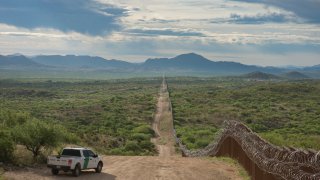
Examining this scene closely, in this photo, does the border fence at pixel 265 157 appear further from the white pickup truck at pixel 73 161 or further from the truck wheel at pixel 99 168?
the white pickup truck at pixel 73 161

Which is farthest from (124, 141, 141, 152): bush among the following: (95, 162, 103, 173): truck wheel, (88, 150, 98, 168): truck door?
(88, 150, 98, 168): truck door

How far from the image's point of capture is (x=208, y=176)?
1020 inches

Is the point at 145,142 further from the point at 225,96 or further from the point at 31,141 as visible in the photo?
the point at 225,96

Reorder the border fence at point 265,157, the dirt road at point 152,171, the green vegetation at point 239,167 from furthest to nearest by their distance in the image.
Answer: the dirt road at point 152,171 → the green vegetation at point 239,167 → the border fence at point 265,157

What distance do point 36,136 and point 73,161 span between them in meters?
4.53

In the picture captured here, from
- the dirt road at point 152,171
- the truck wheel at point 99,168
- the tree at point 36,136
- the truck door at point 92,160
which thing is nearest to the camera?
the dirt road at point 152,171

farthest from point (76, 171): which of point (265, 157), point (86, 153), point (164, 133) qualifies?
point (164, 133)

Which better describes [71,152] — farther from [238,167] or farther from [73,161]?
[238,167]

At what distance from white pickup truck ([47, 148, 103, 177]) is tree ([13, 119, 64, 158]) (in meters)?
3.36

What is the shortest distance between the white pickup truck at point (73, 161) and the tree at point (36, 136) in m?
3.36

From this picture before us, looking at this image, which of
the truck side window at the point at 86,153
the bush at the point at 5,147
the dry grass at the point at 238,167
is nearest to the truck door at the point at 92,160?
the truck side window at the point at 86,153

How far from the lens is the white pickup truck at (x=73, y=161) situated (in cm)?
2470

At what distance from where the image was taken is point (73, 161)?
81.7ft

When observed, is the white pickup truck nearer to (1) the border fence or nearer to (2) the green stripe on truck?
(2) the green stripe on truck
